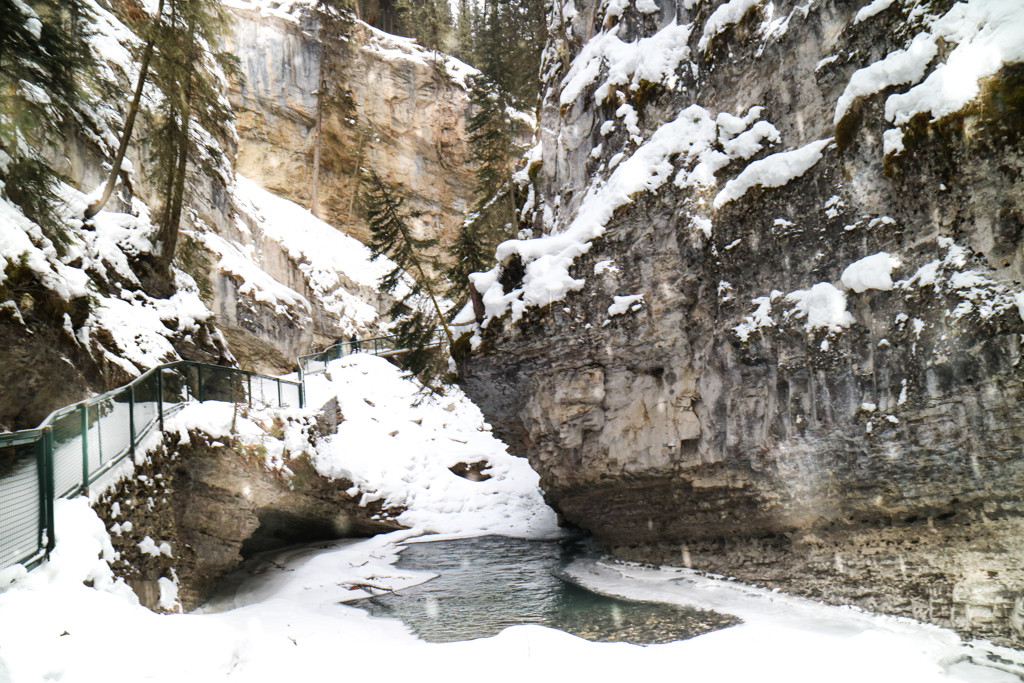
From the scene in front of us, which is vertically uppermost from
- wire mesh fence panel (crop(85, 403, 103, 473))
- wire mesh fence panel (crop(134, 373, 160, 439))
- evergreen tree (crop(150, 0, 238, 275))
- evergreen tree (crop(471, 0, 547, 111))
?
evergreen tree (crop(471, 0, 547, 111))

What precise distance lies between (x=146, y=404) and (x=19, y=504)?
5072mm

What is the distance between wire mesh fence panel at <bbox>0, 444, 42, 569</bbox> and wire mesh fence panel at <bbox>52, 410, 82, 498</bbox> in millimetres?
669

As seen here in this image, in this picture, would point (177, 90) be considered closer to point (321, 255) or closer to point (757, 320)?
point (321, 255)

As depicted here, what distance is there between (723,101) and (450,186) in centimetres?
3113

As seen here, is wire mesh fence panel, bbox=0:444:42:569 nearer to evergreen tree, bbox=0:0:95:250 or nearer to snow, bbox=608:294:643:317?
evergreen tree, bbox=0:0:95:250

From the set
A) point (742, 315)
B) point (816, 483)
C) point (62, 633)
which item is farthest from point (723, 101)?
point (62, 633)

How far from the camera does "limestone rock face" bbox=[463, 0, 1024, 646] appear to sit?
6.54 meters

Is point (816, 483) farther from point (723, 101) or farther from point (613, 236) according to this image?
point (723, 101)

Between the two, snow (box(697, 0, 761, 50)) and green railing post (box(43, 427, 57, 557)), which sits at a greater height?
snow (box(697, 0, 761, 50))

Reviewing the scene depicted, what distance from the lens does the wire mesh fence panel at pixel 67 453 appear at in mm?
6520

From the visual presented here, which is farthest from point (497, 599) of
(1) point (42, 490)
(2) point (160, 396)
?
(2) point (160, 396)

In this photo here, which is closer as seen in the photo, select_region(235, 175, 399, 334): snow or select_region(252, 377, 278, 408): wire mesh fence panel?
select_region(252, 377, 278, 408): wire mesh fence panel

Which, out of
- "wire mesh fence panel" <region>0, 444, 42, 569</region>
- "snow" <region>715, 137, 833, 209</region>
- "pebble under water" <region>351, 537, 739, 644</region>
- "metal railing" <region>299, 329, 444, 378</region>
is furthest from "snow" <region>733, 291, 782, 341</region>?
"metal railing" <region>299, 329, 444, 378</region>

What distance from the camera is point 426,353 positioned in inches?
773
